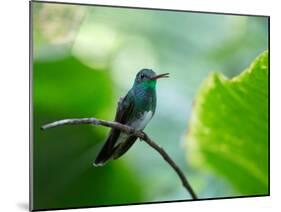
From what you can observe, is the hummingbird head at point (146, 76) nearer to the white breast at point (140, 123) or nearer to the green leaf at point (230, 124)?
the white breast at point (140, 123)

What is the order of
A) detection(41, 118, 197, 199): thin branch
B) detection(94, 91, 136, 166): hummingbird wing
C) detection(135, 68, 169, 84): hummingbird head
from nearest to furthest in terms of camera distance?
detection(41, 118, 197, 199): thin branch < detection(94, 91, 136, 166): hummingbird wing < detection(135, 68, 169, 84): hummingbird head

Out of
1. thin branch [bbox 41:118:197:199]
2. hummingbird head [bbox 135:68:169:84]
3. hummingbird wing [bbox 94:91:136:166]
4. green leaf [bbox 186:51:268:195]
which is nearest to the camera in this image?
green leaf [bbox 186:51:268:195]

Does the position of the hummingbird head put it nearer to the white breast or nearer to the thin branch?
the white breast

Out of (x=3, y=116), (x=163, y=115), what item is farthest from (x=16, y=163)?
(x=163, y=115)

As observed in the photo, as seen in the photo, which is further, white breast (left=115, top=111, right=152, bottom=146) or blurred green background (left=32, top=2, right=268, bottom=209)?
white breast (left=115, top=111, right=152, bottom=146)

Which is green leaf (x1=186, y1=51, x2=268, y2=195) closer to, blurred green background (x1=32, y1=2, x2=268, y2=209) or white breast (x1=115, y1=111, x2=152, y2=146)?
blurred green background (x1=32, y1=2, x2=268, y2=209)

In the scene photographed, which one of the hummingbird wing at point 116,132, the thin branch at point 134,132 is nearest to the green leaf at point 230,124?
the thin branch at point 134,132

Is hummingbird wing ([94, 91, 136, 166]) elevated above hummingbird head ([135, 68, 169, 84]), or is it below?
below

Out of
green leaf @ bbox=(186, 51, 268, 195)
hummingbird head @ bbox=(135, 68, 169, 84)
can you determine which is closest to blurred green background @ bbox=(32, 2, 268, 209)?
hummingbird head @ bbox=(135, 68, 169, 84)
